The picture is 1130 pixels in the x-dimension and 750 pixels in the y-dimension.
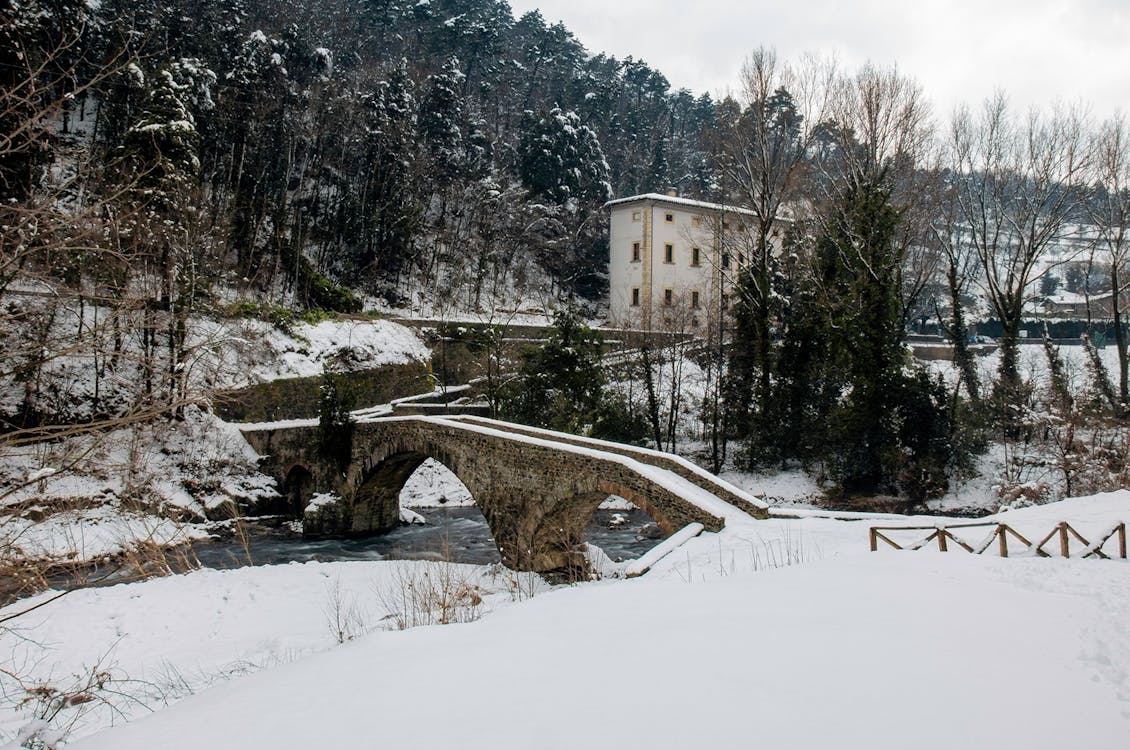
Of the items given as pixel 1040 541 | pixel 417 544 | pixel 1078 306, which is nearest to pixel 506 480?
pixel 417 544

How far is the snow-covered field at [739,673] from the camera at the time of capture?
3768 mm

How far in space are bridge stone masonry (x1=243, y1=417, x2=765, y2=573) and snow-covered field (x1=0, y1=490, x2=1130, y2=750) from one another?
484 cm

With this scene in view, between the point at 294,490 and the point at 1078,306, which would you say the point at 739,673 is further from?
the point at 1078,306

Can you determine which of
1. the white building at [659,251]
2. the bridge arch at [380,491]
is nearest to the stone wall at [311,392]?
the bridge arch at [380,491]

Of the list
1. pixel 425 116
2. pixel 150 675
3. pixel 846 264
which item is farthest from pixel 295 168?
pixel 150 675

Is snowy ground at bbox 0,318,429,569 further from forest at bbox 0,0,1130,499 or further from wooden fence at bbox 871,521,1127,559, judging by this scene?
wooden fence at bbox 871,521,1127,559

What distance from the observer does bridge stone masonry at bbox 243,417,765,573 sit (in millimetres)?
13016


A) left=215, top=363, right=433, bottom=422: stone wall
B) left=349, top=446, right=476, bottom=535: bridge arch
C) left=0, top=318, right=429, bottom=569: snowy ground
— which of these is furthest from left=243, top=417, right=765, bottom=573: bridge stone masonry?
left=215, top=363, right=433, bottom=422: stone wall

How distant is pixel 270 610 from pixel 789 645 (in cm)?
1066

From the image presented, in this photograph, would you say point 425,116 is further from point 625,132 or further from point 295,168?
point 625,132

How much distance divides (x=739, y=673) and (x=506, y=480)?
11.7 m

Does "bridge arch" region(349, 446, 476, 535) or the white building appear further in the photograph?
the white building

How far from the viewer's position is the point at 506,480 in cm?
1589

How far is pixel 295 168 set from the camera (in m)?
36.3
